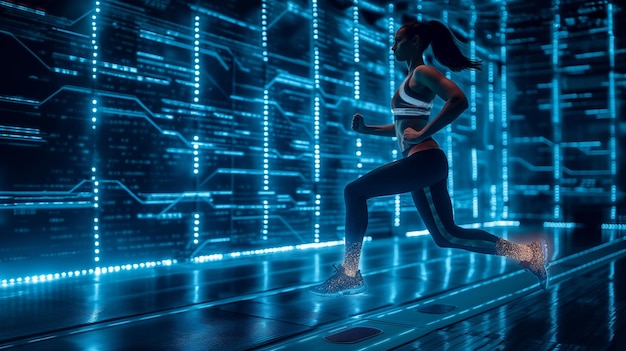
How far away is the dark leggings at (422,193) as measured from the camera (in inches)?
108

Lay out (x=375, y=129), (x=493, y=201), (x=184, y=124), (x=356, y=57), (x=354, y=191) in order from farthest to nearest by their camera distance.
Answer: (x=493, y=201) → (x=356, y=57) → (x=184, y=124) → (x=375, y=129) → (x=354, y=191)

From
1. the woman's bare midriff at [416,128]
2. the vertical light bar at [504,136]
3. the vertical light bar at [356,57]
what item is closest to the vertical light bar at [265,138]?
the vertical light bar at [356,57]

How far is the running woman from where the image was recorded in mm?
2746

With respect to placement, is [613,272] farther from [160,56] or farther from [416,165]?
[160,56]

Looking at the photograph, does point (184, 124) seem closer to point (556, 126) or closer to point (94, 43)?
point (94, 43)

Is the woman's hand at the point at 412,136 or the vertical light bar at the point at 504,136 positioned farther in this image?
the vertical light bar at the point at 504,136

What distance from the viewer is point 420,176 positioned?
2734 millimetres

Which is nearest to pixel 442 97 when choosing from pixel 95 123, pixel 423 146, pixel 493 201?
pixel 423 146

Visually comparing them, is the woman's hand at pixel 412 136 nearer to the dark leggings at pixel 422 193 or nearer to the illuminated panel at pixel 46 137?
the dark leggings at pixel 422 193

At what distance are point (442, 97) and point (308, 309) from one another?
1.35 m

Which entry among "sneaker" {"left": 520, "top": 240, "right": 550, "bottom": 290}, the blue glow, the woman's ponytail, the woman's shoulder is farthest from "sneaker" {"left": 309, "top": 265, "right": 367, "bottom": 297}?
the blue glow

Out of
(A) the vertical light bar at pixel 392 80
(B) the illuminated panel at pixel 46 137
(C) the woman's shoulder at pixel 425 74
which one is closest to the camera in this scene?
(C) the woman's shoulder at pixel 425 74

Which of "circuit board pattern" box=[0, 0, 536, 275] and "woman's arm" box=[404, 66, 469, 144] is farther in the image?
"circuit board pattern" box=[0, 0, 536, 275]

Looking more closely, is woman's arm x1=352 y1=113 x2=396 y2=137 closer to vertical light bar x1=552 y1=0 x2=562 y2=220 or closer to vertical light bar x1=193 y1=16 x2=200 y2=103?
vertical light bar x1=193 y1=16 x2=200 y2=103
